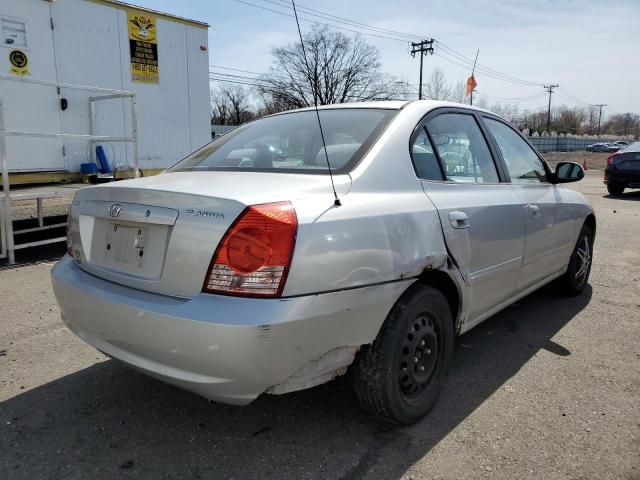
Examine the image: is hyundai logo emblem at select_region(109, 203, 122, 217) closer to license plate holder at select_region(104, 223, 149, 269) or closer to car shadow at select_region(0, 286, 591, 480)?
license plate holder at select_region(104, 223, 149, 269)

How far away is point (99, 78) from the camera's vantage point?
7.62 meters

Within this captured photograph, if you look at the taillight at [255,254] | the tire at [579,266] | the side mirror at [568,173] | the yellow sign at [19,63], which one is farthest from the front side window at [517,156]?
the yellow sign at [19,63]

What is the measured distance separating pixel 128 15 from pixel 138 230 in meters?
6.81

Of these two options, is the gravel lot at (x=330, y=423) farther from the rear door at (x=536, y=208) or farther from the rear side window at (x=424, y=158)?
the rear side window at (x=424, y=158)

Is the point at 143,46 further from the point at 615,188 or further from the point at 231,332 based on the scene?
the point at 615,188

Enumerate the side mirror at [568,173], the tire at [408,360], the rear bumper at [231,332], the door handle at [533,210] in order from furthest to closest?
the side mirror at [568,173], the door handle at [533,210], the tire at [408,360], the rear bumper at [231,332]

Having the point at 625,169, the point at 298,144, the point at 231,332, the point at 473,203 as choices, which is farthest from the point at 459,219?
the point at 625,169

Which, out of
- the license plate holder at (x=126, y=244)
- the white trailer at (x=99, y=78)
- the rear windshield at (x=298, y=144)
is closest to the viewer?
the license plate holder at (x=126, y=244)

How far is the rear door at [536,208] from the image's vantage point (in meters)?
3.58

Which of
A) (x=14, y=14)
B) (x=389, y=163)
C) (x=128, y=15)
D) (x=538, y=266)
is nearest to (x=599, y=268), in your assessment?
(x=538, y=266)

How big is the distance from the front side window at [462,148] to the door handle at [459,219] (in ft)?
0.92

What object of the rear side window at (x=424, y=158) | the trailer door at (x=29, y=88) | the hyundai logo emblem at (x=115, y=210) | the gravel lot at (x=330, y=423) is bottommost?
the gravel lot at (x=330, y=423)

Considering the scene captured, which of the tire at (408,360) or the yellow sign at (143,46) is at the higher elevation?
the yellow sign at (143,46)

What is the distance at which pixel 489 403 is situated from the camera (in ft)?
9.34
